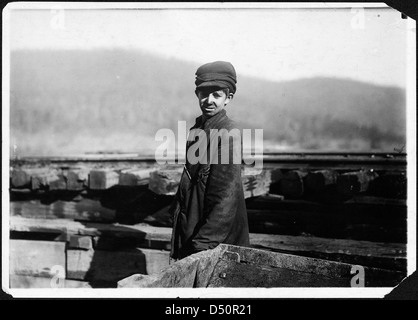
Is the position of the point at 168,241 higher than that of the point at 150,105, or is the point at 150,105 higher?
the point at 150,105

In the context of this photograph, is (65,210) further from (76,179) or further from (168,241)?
(168,241)

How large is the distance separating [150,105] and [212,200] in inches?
82.0

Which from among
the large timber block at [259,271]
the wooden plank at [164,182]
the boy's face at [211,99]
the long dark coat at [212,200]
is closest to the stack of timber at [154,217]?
the wooden plank at [164,182]

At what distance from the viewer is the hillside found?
178 inches

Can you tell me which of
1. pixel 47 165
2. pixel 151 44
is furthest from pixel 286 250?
pixel 47 165

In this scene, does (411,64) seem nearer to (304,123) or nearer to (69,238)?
(304,123)

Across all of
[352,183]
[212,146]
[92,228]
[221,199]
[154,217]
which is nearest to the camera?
[221,199]

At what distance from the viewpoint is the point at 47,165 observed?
634 cm

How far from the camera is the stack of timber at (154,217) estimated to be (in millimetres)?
4574

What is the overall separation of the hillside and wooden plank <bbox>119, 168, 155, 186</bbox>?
2.00 feet

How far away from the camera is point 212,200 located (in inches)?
130

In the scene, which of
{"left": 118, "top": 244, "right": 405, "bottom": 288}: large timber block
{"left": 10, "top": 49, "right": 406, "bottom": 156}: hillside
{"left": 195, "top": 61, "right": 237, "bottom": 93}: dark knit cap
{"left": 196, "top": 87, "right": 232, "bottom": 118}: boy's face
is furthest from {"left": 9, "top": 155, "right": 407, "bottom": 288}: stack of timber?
{"left": 195, "top": 61, "right": 237, "bottom": 93}: dark knit cap

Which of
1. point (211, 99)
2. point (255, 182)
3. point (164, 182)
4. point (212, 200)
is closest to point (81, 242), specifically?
point (164, 182)

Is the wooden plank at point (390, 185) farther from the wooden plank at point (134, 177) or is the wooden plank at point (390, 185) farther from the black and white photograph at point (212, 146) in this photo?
the wooden plank at point (134, 177)
